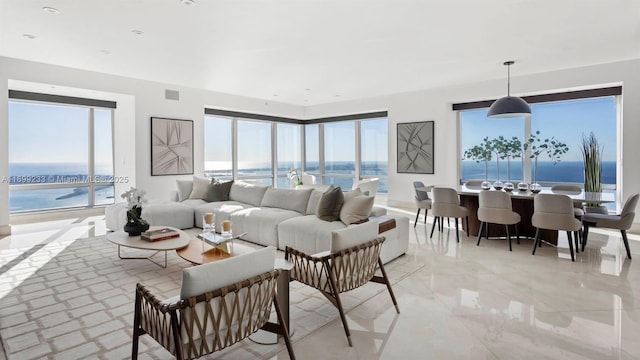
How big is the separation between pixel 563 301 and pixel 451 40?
10.5 ft

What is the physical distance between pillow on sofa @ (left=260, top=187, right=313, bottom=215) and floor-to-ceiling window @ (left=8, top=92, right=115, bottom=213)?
391 centimetres

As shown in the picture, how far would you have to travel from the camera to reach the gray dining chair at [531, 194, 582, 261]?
13.7 feet

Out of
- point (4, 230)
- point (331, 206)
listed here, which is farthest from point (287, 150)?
point (4, 230)

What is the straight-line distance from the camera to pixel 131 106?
7.14 meters

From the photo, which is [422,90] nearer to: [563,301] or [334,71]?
[334,71]

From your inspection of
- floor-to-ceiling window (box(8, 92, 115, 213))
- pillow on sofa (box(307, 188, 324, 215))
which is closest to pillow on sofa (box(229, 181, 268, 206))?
pillow on sofa (box(307, 188, 324, 215))

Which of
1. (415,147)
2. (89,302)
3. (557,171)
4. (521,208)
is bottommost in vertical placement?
(89,302)

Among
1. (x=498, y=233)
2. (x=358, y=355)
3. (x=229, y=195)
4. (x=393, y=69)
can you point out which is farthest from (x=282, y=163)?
(x=358, y=355)

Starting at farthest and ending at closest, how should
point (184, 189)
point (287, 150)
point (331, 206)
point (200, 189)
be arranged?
1. point (287, 150)
2. point (184, 189)
3. point (200, 189)
4. point (331, 206)

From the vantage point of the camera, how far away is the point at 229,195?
6.35 meters

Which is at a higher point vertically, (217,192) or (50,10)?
(50,10)

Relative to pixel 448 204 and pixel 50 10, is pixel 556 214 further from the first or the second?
pixel 50 10

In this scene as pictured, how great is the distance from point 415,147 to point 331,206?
4336 mm

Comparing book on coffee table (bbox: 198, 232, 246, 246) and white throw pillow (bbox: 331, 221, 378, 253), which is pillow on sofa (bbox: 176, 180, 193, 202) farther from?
white throw pillow (bbox: 331, 221, 378, 253)
